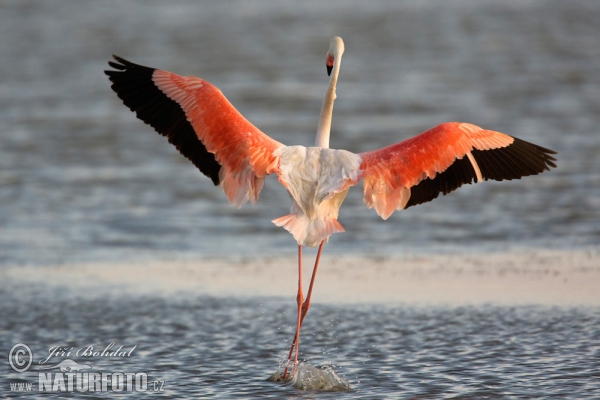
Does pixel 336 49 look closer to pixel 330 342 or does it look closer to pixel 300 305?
pixel 300 305

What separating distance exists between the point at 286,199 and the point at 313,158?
219 inches

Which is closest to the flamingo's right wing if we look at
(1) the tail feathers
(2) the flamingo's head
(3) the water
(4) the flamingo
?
(4) the flamingo

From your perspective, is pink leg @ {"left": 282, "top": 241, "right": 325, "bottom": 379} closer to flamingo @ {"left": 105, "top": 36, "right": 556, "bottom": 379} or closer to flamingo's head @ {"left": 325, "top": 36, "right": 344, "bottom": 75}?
flamingo @ {"left": 105, "top": 36, "right": 556, "bottom": 379}

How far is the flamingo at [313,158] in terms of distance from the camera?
7.01 meters

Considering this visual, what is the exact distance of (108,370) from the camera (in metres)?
7.38

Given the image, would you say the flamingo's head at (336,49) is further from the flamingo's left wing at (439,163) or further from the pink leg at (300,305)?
the pink leg at (300,305)

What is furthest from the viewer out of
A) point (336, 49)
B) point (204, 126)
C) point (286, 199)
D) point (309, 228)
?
point (286, 199)

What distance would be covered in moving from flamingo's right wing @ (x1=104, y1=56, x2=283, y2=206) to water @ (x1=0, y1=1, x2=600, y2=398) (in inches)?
54.2

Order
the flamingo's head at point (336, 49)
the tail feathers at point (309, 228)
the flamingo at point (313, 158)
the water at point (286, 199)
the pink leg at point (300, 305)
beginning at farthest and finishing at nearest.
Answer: the flamingo's head at point (336, 49)
the water at point (286, 199)
the pink leg at point (300, 305)
the flamingo at point (313, 158)
the tail feathers at point (309, 228)

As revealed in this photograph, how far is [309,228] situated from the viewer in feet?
22.9

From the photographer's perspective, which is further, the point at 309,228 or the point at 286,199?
the point at 286,199

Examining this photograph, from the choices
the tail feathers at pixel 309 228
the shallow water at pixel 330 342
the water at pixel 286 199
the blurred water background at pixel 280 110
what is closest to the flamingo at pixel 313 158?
the tail feathers at pixel 309 228

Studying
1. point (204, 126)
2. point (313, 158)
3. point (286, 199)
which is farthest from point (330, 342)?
point (286, 199)

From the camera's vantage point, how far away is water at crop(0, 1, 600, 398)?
758cm
